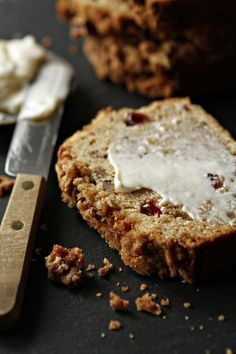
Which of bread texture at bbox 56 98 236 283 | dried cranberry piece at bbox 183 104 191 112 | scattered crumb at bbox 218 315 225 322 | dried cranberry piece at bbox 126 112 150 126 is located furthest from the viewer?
dried cranberry piece at bbox 183 104 191 112

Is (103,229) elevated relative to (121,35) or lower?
lower

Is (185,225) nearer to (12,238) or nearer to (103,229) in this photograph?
(103,229)

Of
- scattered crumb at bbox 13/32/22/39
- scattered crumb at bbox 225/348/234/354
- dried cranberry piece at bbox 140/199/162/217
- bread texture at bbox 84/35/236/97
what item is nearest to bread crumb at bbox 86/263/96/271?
dried cranberry piece at bbox 140/199/162/217

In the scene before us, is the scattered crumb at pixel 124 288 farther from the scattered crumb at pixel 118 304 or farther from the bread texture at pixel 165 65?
the bread texture at pixel 165 65

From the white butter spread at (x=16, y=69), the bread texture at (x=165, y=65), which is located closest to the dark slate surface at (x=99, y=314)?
the white butter spread at (x=16, y=69)

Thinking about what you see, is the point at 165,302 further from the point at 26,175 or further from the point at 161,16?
the point at 161,16

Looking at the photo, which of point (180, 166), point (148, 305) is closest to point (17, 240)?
point (148, 305)

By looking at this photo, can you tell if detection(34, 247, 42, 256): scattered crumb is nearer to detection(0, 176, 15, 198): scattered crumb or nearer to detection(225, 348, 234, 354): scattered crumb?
detection(0, 176, 15, 198): scattered crumb

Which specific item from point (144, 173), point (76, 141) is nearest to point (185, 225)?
point (144, 173)
